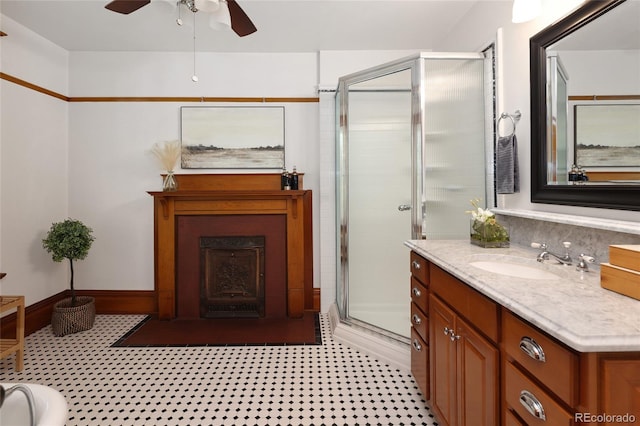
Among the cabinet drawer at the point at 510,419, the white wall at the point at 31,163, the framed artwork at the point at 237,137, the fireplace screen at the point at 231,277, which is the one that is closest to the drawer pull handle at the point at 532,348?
the cabinet drawer at the point at 510,419

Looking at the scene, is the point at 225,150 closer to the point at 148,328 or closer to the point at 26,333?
the point at 148,328

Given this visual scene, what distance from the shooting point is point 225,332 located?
3.02 metres

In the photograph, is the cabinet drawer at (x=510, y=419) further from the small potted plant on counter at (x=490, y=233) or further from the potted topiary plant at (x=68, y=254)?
the potted topiary plant at (x=68, y=254)

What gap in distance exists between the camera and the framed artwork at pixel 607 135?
→ 1.31 m

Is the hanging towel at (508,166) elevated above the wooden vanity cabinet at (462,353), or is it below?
above

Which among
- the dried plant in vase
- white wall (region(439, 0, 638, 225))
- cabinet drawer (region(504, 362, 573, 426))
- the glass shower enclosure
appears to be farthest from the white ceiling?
cabinet drawer (region(504, 362, 573, 426))

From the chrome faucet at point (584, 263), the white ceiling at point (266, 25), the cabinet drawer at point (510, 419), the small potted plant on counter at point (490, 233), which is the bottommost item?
the cabinet drawer at point (510, 419)

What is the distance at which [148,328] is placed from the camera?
3113 millimetres

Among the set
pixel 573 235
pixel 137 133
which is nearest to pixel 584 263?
pixel 573 235

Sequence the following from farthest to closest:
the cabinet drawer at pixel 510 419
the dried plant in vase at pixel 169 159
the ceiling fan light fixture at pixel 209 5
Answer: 1. the dried plant in vase at pixel 169 159
2. the ceiling fan light fixture at pixel 209 5
3. the cabinet drawer at pixel 510 419

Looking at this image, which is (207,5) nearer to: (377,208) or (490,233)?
(377,208)

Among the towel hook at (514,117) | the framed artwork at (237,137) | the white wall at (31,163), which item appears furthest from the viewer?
the framed artwork at (237,137)

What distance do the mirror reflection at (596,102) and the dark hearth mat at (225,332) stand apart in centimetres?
216

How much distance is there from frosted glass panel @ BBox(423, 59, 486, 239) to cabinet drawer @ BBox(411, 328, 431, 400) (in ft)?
2.56
